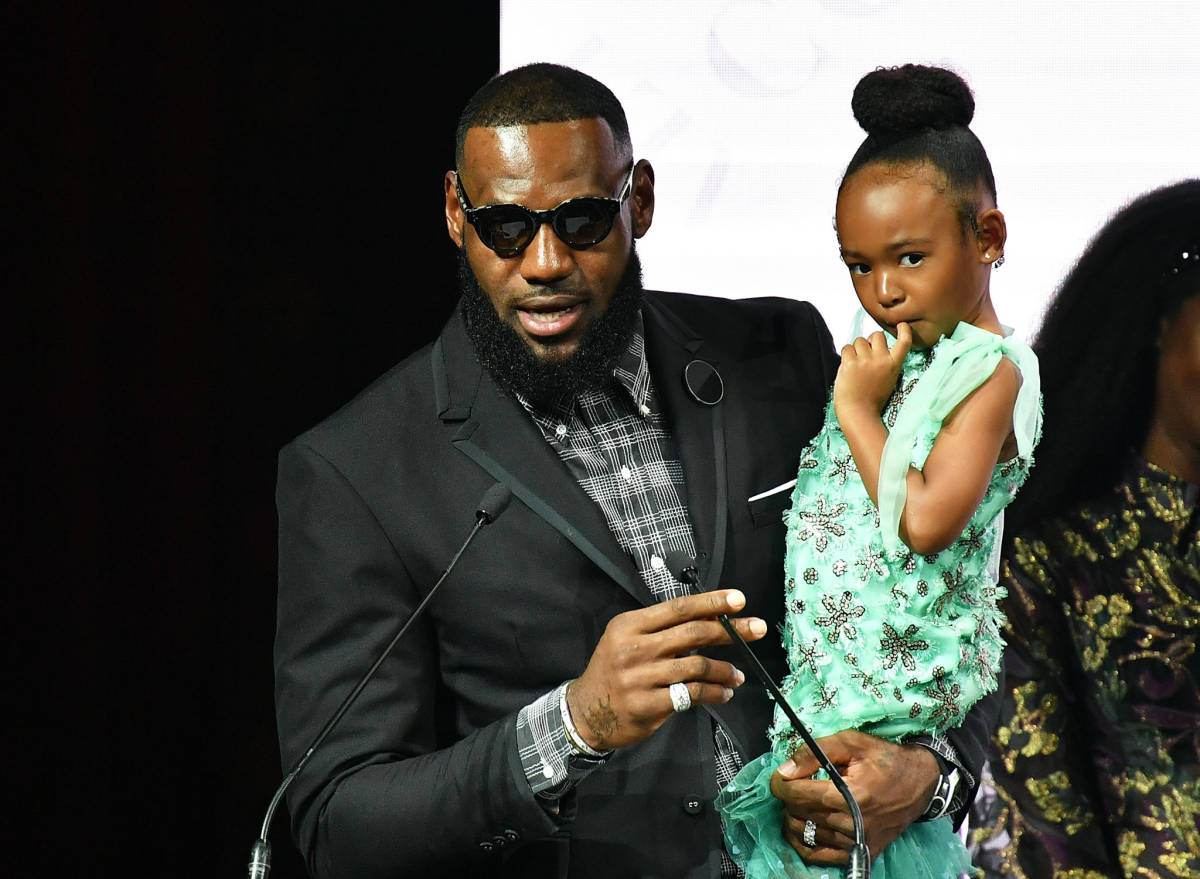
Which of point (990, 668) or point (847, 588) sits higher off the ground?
point (847, 588)

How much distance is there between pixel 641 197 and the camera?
2109 mm

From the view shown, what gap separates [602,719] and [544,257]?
0.64 meters

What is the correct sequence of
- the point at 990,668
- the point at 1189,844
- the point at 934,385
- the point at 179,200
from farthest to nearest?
the point at 179,200 < the point at 1189,844 < the point at 990,668 < the point at 934,385

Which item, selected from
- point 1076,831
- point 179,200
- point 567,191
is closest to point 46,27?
point 179,200

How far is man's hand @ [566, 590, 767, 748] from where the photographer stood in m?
1.53

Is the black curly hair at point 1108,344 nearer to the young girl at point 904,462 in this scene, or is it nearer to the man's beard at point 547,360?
the young girl at point 904,462

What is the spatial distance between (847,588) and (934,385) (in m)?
0.28

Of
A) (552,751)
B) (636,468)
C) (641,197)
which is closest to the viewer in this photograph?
(552,751)

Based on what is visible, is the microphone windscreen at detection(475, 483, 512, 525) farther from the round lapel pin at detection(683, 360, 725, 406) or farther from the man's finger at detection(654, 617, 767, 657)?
the round lapel pin at detection(683, 360, 725, 406)

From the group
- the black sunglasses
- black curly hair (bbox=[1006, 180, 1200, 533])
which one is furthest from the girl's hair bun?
black curly hair (bbox=[1006, 180, 1200, 533])

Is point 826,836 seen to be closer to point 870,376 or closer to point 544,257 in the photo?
point 870,376

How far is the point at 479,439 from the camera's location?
1938 millimetres

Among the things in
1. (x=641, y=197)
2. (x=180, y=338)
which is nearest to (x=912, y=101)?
(x=641, y=197)

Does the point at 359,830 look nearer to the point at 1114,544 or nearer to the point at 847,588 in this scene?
the point at 847,588
